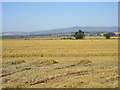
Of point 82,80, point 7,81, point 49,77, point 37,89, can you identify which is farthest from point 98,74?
point 7,81

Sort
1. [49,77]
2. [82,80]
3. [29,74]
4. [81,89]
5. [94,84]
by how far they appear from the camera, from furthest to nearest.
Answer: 1. [29,74]
2. [49,77]
3. [82,80]
4. [94,84]
5. [81,89]

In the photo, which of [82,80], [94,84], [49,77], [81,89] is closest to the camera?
[81,89]

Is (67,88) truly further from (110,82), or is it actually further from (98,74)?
(98,74)

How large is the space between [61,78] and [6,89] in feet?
10.4

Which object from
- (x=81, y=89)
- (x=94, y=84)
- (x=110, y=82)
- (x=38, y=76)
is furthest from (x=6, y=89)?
(x=110, y=82)

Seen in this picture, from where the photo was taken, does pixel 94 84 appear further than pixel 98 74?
No

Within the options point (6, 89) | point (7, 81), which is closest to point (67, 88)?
point (6, 89)

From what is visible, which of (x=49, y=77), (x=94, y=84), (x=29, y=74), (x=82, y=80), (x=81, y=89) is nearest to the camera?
(x=81, y=89)

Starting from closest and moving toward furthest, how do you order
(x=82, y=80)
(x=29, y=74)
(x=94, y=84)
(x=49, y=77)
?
(x=94, y=84), (x=82, y=80), (x=49, y=77), (x=29, y=74)

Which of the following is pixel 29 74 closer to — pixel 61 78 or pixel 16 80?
pixel 16 80

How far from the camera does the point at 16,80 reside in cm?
1166

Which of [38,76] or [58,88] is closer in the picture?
[58,88]

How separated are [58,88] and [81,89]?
3.62ft

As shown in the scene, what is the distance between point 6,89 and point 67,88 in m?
3.07
